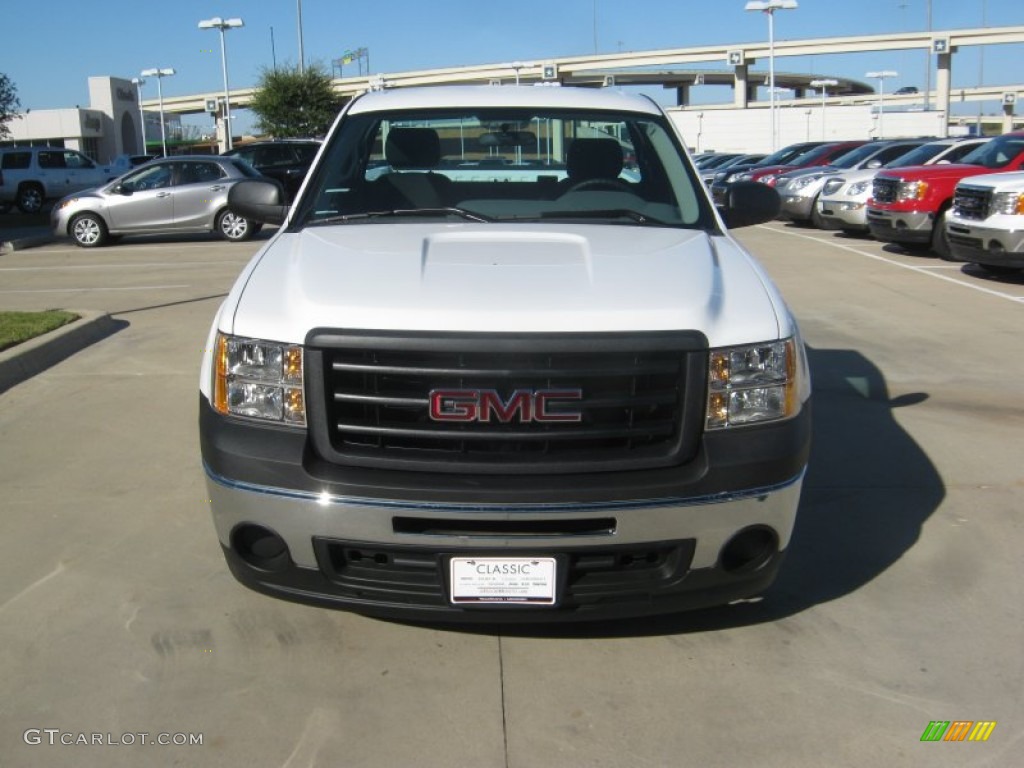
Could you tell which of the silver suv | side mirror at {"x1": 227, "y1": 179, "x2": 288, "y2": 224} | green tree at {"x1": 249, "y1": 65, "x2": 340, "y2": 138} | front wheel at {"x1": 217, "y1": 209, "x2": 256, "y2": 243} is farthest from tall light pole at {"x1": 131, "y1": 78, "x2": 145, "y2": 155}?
side mirror at {"x1": 227, "y1": 179, "x2": 288, "y2": 224}

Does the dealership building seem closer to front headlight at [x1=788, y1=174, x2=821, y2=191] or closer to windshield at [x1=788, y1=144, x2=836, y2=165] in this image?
windshield at [x1=788, y1=144, x2=836, y2=165]

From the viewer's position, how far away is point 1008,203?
11.4 meters

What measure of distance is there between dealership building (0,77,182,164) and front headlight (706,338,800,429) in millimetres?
71893

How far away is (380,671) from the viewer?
3373mm

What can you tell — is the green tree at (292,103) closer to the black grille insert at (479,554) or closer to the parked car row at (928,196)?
the parked car row at (928,196)

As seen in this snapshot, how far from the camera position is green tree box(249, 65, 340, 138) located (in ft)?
152

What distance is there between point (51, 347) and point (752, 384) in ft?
20.6

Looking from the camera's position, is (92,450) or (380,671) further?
(92,450)

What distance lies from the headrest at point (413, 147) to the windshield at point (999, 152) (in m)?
11.7

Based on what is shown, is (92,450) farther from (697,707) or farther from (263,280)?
(697,707)

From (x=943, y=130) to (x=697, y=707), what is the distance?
203ft

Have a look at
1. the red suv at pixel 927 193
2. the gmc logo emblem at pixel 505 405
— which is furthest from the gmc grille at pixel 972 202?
the gmc logo emblem at pixel 505 405

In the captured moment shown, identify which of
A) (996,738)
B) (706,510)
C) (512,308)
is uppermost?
(512,308)

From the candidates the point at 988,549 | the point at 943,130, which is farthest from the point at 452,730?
the point at 943,130
